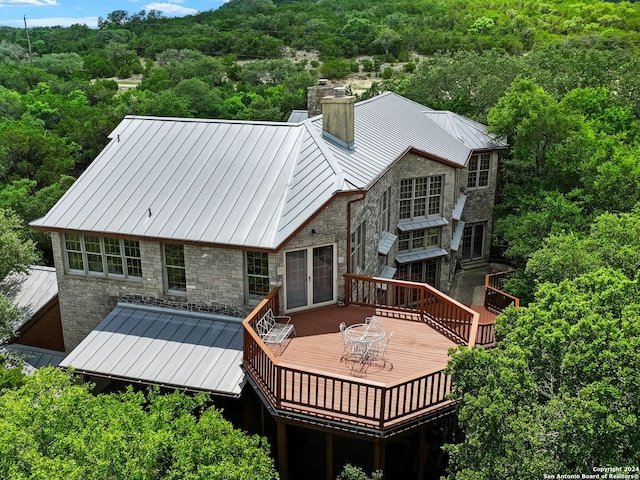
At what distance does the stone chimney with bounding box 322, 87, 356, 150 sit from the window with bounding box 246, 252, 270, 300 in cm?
543

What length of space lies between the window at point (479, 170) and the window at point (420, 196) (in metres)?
4.84

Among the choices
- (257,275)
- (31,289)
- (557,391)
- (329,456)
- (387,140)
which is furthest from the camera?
(387,140)

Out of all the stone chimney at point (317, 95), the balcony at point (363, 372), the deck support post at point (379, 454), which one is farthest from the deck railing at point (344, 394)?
the stone chimney at point (317, 95)

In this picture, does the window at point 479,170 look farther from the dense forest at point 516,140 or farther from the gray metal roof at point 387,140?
the gray metal roof at point 387,140

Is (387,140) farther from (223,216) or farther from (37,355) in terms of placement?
(37,355)

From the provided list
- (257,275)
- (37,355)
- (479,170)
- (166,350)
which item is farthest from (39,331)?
(479,170)

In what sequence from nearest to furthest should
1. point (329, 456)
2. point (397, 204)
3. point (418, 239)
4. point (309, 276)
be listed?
1. point (329, 456)
2. point (309, 276)
3. point (397, 204)
4. point (418, 239)

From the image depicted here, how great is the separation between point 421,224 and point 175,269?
34.6ft

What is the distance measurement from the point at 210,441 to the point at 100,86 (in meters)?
58.7

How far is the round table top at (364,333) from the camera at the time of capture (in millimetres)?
14298

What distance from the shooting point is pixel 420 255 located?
23734mm

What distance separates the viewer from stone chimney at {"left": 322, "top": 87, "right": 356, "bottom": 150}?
61.5 feet

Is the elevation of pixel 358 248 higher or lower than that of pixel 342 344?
higher

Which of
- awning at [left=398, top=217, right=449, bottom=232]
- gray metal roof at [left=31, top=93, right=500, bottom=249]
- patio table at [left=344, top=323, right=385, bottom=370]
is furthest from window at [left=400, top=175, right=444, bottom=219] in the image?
patio table at [left=344, top=323, right=385, bottom=370]
